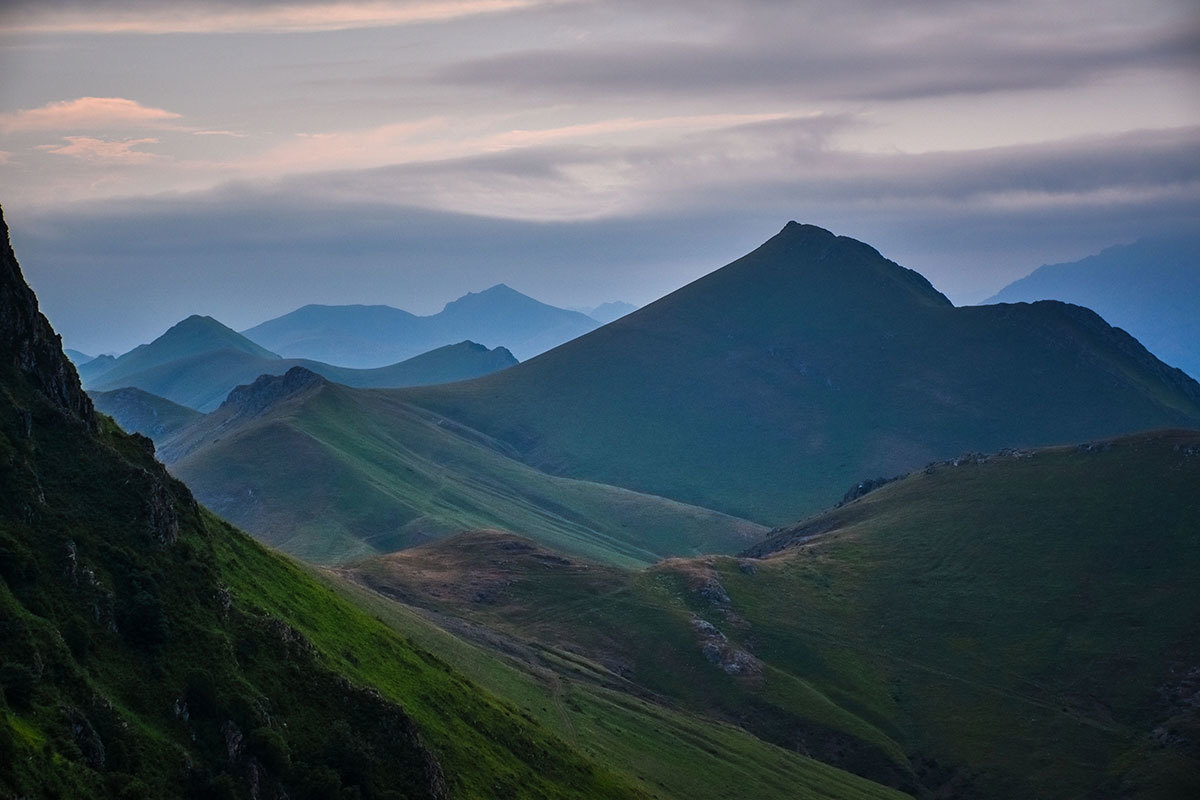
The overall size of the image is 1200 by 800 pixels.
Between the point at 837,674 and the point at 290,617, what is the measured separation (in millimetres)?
115020

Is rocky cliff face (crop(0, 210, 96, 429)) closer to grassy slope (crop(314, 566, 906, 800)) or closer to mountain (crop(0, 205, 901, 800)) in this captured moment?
mountain (crop(0, 205, 901, 800))

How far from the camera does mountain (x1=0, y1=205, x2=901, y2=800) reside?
63156 millimetres

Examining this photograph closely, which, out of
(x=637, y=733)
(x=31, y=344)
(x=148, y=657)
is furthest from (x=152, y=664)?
(x=637, y=733)

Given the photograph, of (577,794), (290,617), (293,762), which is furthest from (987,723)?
(293,762)

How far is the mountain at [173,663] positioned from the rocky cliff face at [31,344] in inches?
6.4

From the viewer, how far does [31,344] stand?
280 ft

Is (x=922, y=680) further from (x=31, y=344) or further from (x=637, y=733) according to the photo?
(x=31, y=344)

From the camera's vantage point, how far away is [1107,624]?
195 metres

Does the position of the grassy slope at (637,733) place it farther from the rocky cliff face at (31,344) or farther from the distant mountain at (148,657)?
the rocky cliff face at (31,344)

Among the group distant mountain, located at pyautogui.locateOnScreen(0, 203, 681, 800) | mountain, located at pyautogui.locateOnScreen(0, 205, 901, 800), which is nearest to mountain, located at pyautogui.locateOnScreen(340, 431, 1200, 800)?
mountain, located at pyautogui.locateOnScreen(0, 205, 901, 800)

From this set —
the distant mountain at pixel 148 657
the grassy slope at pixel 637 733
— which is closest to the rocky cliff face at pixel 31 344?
the distant mountain at pixel 148 657

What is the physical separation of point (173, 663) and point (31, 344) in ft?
96.2

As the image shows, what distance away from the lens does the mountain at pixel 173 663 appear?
2486 inches

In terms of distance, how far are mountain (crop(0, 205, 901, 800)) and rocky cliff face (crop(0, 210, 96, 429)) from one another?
16 centimetres
